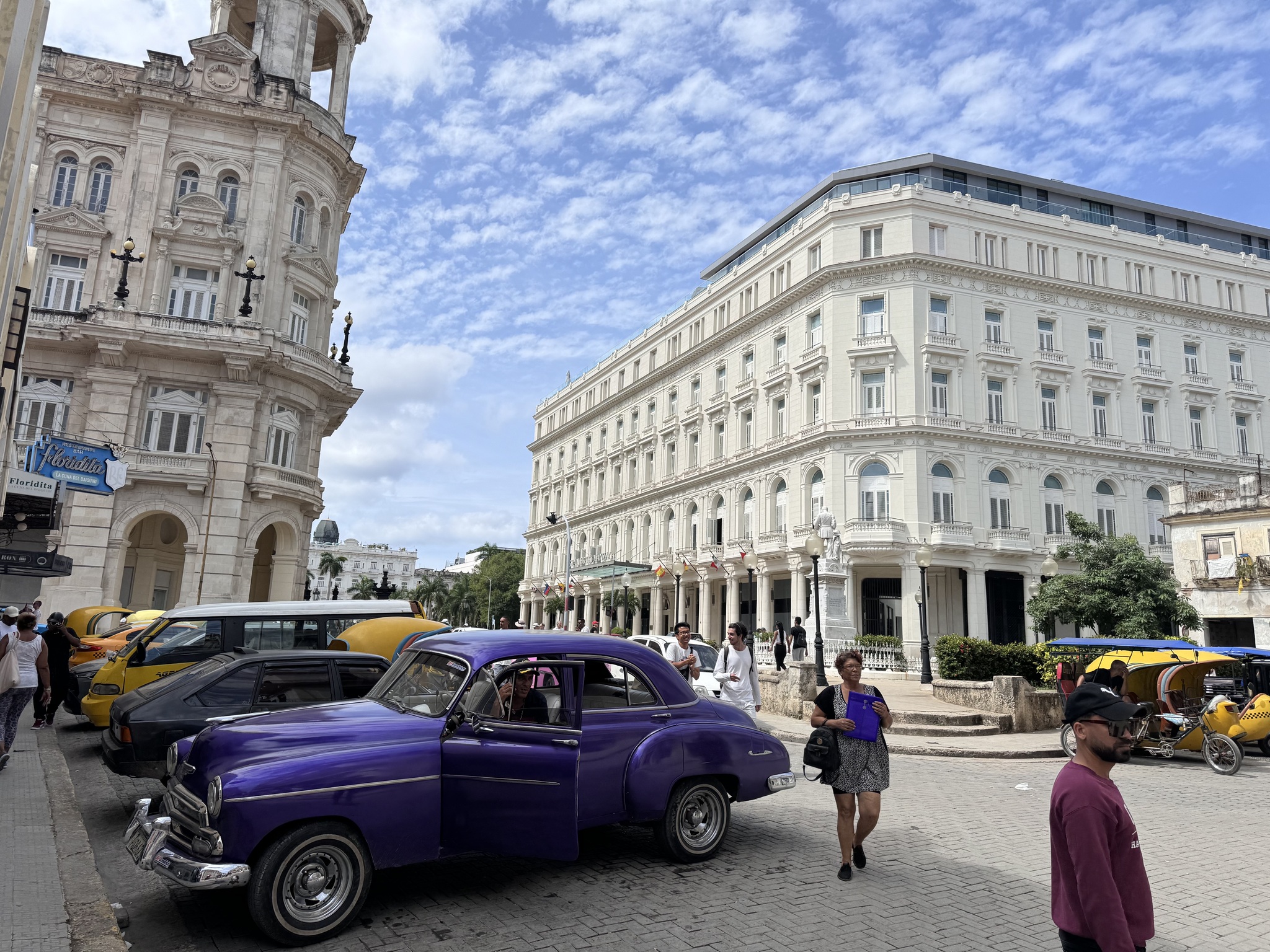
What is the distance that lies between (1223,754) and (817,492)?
28293mm

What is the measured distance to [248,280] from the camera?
100 feet

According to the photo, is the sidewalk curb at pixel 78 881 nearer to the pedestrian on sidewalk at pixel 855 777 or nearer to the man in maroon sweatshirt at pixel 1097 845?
the pedestrian on sidewalk at pixel 855 777

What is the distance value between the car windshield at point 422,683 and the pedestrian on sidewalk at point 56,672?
1031 centimetres

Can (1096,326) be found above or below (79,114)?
below

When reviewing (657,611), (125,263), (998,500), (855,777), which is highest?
(125,263)

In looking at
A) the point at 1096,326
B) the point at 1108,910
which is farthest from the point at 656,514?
the point at 1108,910

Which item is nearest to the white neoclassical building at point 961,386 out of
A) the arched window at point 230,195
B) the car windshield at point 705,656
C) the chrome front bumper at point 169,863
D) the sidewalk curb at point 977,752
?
the car windshield at point 705,656

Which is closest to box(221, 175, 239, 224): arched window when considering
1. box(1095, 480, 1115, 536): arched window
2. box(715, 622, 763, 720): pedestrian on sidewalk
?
box(715, 622, 763, 720): pedestrian on sidewalk

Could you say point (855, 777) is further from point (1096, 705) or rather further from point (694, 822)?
point (1096, 705)

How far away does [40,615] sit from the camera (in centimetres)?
2681

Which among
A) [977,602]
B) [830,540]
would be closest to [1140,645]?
[830,540]

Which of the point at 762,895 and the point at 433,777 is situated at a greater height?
the point at 433,777

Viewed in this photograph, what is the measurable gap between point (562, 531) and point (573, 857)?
64.4 metres

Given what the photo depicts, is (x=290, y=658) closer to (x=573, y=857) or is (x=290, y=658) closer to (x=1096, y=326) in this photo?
(x=573, y=857)
